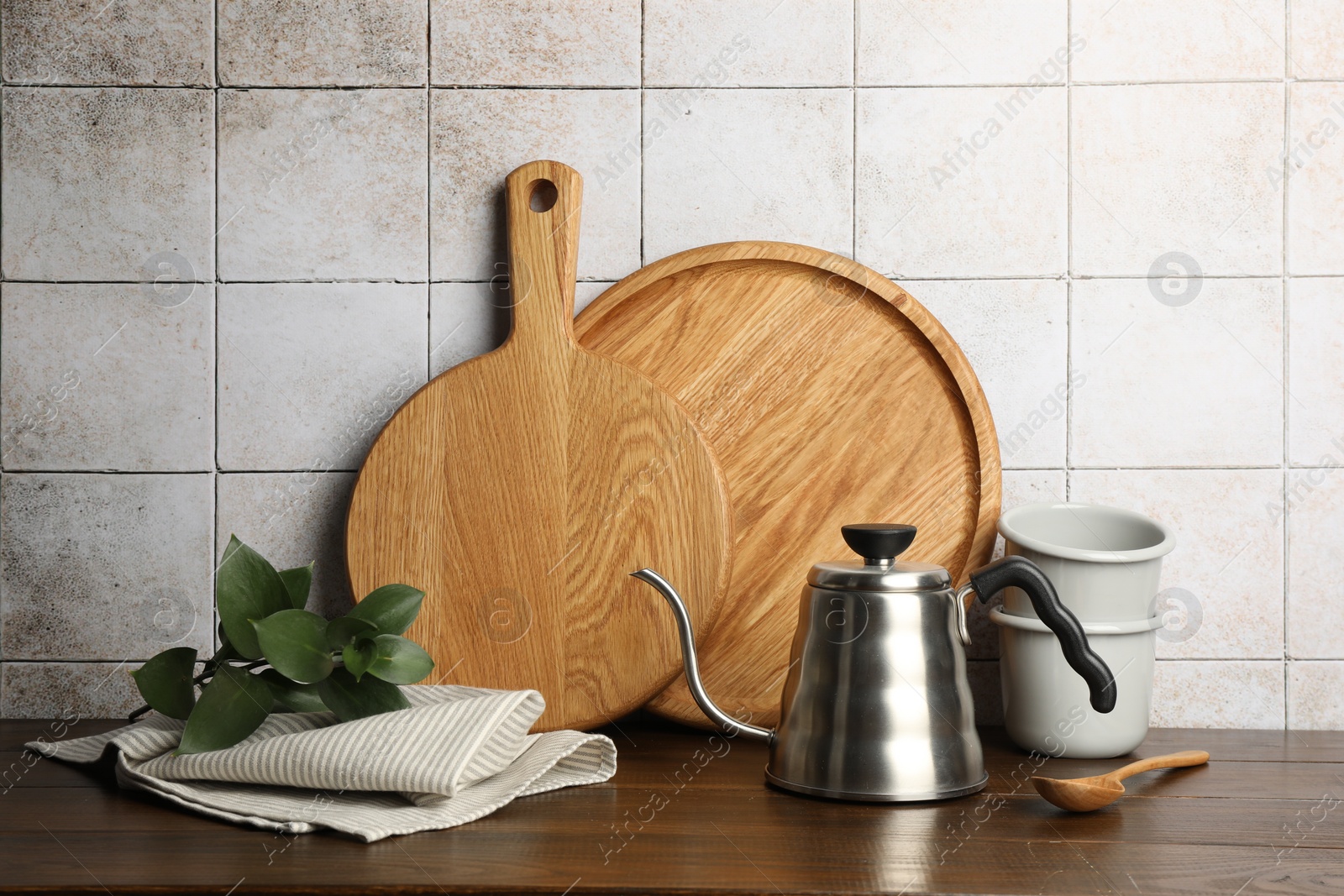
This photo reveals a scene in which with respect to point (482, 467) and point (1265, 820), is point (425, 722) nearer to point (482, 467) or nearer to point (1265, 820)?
point (482, 467)

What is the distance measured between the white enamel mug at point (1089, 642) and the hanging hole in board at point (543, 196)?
1.87 ft

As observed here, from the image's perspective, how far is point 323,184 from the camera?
1.00m

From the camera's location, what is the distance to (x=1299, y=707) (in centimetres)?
98

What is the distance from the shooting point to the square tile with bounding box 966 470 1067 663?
98 cm

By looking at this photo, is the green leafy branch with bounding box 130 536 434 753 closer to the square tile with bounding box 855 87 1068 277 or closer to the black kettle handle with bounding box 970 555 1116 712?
the black kettle handle with bounding box 970 555 1116 712

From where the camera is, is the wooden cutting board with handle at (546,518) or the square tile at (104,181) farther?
the square tile at (104,181)

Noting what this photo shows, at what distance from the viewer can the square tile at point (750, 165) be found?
0.99 meters

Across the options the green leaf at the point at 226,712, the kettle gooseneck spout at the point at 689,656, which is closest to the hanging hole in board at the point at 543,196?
the kettle gooseneck spout at the point at 689,656

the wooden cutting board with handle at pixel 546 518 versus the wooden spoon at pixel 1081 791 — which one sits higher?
the wooden cutting board with handle at pixel 546 518

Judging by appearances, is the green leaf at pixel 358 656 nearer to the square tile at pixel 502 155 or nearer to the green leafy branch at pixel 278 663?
the green leafy branch at pixel 278 663

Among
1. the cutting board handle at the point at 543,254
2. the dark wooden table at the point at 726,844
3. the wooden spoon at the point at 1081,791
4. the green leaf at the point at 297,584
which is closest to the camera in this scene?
the dark wooden table at the point at 726,844

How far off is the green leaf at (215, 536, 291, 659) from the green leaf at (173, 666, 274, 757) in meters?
0.02

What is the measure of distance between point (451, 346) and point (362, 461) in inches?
6.1

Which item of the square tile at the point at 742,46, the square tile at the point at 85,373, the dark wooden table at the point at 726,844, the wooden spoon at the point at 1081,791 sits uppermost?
the square tile at the point at 742,46
